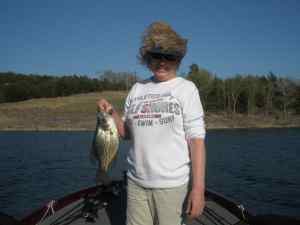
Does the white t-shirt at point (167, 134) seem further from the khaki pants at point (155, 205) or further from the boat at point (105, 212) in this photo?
the boat at point (105, 212)

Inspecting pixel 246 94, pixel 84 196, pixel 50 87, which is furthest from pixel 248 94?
pixel 84 196

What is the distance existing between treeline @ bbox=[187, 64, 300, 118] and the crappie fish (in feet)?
226

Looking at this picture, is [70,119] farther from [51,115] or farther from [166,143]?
[166,143]

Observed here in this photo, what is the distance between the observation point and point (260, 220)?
4.72 meters

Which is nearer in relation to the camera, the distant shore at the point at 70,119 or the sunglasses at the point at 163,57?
the sunglasses at the point at 163,57

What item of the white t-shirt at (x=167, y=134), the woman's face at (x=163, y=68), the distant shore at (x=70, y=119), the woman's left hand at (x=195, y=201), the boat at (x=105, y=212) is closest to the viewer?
the woman's left hand at (x=195, y=201)

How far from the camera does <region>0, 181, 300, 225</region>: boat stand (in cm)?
491

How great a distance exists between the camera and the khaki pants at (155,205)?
3.23 metres

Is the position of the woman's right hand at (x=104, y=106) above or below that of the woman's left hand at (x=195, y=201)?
above

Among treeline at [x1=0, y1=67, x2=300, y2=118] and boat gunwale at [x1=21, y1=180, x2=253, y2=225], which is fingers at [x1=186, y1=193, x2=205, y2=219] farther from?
treeline at [x1=0, y1=67, x2=300, y2=118]

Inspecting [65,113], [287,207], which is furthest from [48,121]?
[287,207]

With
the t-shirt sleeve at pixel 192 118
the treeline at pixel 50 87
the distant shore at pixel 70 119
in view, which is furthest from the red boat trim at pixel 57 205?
the treeline at pixel 50 87

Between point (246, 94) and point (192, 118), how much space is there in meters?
72.5

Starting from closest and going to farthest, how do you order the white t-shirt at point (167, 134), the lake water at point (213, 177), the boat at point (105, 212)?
1. the white t-shirt at point (167, 134)
2. the boat at point (105, 212)
3. the lake water at point (213, 177)
